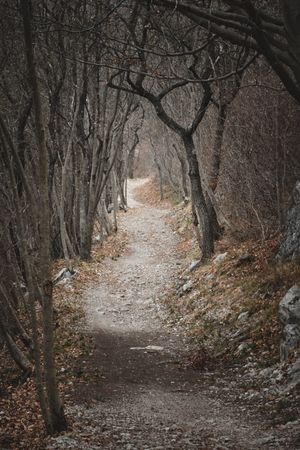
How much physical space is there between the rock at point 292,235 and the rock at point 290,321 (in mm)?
1821

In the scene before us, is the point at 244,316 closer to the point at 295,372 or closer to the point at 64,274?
the point at 295,372

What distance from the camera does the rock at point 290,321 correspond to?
714cm

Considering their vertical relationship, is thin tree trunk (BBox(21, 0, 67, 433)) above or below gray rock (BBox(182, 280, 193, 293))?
above

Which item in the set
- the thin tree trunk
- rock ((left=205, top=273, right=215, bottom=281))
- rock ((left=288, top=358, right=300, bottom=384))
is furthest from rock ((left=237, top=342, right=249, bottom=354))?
rock ((left=205, top=273, right=215, bottom=281))

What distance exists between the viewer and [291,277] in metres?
9.01

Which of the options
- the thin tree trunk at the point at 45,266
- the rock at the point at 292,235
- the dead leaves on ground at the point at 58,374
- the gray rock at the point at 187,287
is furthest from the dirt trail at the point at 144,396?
the rock at the point at 292,235

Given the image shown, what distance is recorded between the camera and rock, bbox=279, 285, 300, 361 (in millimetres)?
7145

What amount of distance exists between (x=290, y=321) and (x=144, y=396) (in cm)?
246

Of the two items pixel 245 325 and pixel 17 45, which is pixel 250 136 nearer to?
pixel 245 325

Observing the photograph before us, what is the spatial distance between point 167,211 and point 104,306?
55.6 ft

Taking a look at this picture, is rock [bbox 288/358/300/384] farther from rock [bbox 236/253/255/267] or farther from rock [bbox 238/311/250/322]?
rock [bbox 236/253/255/267]

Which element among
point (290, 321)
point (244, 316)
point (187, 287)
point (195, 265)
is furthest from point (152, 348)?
point (195, 265)

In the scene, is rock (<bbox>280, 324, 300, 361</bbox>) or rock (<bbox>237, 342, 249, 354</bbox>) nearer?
rock (<bbox>280, 324, 300, 361</bbox>)

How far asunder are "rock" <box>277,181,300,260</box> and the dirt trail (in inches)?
108
